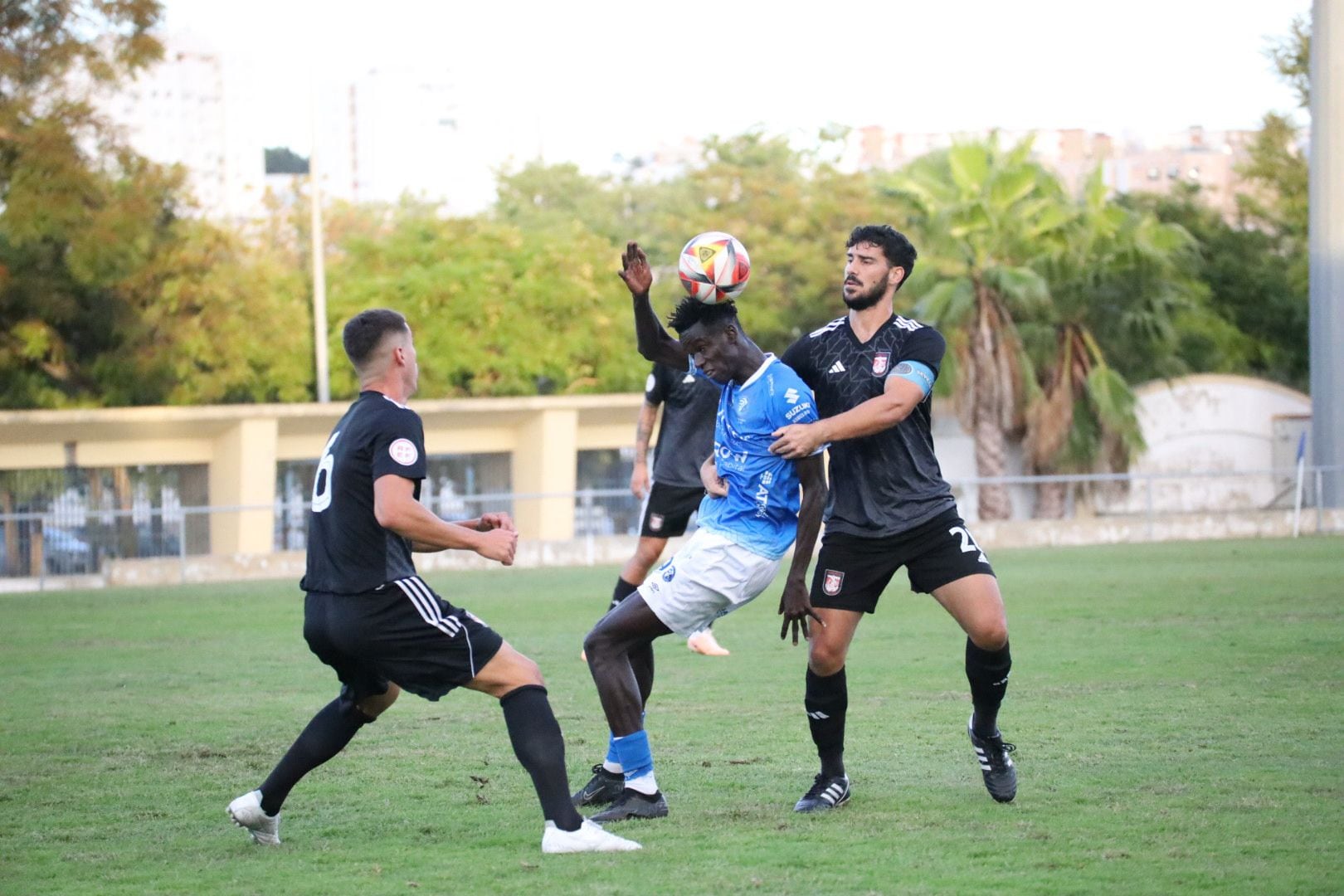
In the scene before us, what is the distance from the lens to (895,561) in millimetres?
6973

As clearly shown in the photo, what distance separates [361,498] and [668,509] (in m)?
6.26

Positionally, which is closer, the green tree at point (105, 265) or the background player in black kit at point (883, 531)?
the background player in black kit at point (883, 531)

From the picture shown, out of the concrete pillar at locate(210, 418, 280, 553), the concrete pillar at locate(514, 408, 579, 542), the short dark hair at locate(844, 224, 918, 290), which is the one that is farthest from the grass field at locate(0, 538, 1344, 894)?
the concrete pillar at locate(514, 408, 579, 542)

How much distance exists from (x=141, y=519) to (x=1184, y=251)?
27357 mm

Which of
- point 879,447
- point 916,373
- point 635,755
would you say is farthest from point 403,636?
point 916,373

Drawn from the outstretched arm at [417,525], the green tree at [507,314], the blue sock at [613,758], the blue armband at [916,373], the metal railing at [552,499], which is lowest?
the metal railing at [552,499]

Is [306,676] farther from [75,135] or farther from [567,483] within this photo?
[567,483]

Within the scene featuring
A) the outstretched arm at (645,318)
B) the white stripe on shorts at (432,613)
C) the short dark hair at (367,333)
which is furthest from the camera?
the outstretched arm at (645,318)

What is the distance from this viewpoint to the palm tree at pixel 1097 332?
3647 cm

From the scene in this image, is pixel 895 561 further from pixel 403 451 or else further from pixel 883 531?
pixel 403 451

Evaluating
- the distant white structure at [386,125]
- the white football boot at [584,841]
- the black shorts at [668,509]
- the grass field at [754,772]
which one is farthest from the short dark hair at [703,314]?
the distant white structure at [386,125]

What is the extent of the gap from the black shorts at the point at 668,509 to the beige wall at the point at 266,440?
52.5 feet

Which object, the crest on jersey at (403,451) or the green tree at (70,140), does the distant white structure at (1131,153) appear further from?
the crest on jersey at (403,451)

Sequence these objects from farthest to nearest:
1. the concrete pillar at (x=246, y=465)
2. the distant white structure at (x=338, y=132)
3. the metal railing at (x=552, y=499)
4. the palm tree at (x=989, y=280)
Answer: the distant white structure at (x=338, y=132)
the palm tree at (x=989, y=280)
the concrete pillar at (x=246, y=465)
the metal railing at (x=552, y=499)
